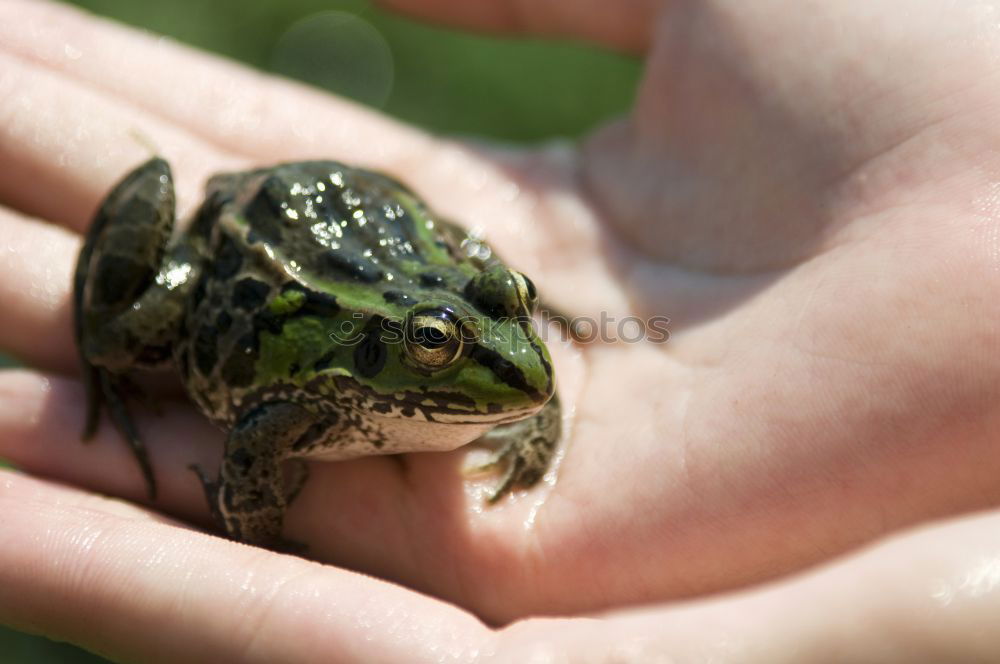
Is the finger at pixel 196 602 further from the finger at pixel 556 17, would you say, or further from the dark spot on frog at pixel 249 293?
the finger at pixel 556 17

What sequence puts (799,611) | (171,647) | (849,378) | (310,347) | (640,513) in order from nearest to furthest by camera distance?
1. (799,611)
2. (171,647)
3. (849,378)
4. (640,513)
5. (310,347)

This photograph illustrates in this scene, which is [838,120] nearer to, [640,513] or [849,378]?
[849,378]

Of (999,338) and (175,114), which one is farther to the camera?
(175,114)

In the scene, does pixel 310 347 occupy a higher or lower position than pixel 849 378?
lower

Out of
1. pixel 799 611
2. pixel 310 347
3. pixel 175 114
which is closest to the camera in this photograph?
pixel 799 611

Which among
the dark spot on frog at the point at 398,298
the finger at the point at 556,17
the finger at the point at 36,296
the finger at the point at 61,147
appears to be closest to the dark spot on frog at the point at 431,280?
the dark spot on frog at the point at 398,298

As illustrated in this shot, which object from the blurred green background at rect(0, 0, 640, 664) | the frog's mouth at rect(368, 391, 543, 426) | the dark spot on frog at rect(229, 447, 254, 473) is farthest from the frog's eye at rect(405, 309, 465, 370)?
the blurred green background at rect(0, 0, 640, 664)

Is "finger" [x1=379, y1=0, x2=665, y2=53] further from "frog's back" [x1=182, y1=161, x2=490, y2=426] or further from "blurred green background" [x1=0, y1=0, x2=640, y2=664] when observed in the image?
"frog's back" [x1=182, y1=161, x2=490, y2=426]

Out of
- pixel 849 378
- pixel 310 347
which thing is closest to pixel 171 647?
pixel 310 347
